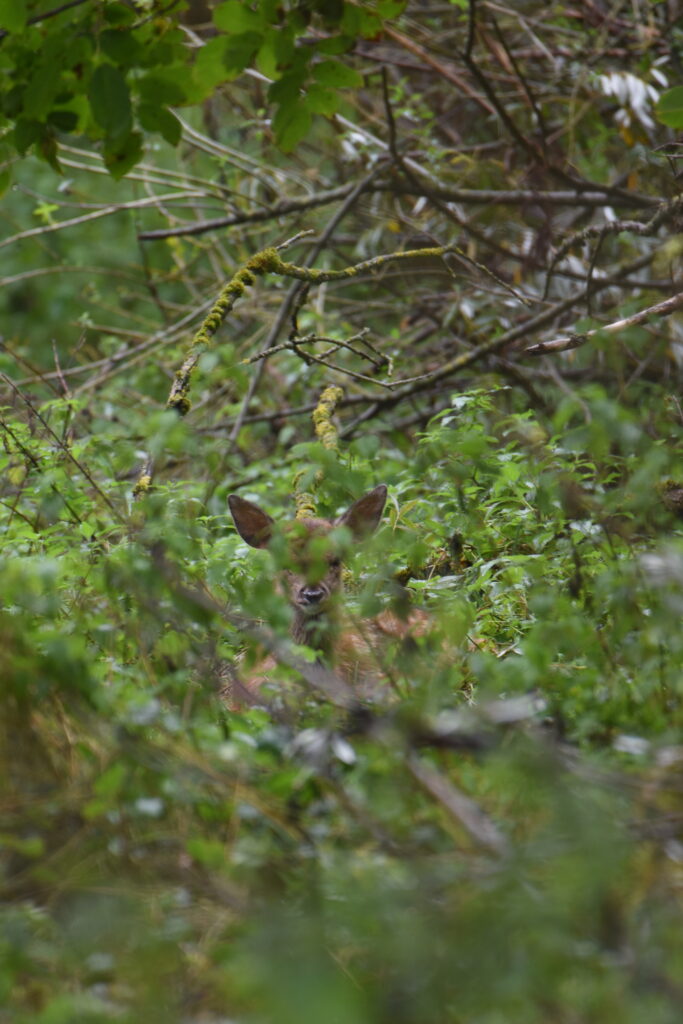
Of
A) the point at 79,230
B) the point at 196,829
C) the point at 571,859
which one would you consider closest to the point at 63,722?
the point at 196,829

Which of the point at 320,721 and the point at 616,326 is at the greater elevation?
the point at 616,326

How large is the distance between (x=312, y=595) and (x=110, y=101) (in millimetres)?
2450

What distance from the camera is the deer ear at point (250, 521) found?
5766 mm

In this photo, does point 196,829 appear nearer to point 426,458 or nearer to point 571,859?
point 571,859

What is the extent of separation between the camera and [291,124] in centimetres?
418

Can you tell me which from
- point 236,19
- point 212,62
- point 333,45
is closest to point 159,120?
point 212,62

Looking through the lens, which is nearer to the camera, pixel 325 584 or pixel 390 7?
pixel 390 7

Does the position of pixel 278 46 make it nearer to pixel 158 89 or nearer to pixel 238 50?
pixel 238 50

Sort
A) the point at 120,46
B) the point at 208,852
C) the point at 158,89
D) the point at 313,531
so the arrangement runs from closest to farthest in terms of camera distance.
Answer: the point at 208,852 < the point at 120,46 < the point at 158,89 < the point at 313,531

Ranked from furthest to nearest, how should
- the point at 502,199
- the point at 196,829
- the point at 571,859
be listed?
the point at 502,199 < the point at 196,829 < the point at 571,859

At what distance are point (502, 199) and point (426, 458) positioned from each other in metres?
3.08

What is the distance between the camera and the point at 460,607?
3.87 metres

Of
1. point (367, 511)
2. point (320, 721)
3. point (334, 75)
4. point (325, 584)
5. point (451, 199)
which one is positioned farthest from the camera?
point (451, 199)

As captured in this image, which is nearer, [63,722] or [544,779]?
[544,779]
